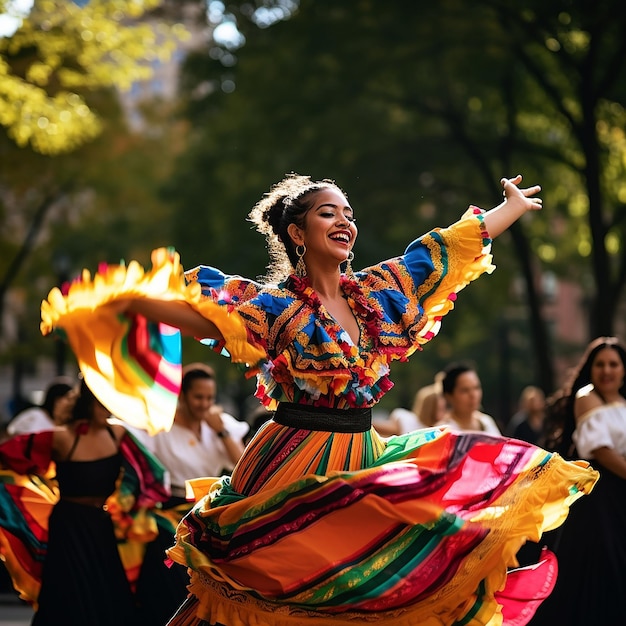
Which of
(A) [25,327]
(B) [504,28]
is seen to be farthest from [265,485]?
(A) [25,327]

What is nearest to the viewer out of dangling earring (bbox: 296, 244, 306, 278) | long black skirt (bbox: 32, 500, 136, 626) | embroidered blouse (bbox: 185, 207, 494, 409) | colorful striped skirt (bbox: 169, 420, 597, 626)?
colorful striped skirt (bbox: 169, 420, 597, 626)

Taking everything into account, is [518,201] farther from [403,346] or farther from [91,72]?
[91,72]

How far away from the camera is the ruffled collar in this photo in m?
5.08

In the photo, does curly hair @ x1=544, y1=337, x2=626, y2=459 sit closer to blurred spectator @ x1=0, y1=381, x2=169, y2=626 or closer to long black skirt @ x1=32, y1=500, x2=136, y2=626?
blurred spectator @ x1=0, y1=381, x2=169, y2=626

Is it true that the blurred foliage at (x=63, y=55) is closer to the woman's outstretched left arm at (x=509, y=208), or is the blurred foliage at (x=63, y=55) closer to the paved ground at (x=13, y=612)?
the paved ground at (x=13, y=612)

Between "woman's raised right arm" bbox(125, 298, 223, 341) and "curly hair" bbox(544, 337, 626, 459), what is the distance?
4137 millimetres

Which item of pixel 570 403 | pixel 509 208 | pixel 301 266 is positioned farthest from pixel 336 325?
pixel 570 403

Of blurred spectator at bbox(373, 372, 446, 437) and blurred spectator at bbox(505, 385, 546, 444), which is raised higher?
blurred spectator at bbox(373, 372, 446, 437)

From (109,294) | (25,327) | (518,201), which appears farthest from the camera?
(25,327)

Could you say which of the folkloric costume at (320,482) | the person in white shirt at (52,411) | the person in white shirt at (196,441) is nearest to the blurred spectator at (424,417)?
the person in white shirt at (196,441)

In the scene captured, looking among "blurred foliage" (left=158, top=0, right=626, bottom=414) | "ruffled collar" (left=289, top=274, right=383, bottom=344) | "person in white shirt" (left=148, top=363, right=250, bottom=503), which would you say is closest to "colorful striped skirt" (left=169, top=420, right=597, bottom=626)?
"ruffled collar" (left=289, top=274, right=383, bottom=344)

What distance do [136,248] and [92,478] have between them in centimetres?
2121

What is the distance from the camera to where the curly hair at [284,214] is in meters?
5.27

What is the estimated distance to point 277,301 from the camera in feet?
16.4
